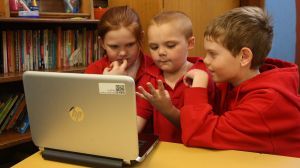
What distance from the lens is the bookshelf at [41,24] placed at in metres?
1.87

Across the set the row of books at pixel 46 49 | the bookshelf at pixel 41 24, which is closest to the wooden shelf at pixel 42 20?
the bookshelf at pixel 41 24

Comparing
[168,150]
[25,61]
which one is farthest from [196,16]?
[168,150]

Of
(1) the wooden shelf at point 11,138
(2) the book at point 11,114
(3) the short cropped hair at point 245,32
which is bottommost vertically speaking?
(1) the wooden shelf at point 11,138

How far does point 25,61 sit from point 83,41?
1.50ft

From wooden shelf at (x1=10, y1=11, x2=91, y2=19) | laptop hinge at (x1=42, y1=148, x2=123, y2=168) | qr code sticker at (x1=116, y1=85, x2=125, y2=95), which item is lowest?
laptop hinge at (x1=42, y1=148, x2=123, y2=168)

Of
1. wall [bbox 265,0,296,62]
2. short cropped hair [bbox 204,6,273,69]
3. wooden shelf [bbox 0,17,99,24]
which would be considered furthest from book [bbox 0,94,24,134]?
wall [bbox 265,0,296,62]

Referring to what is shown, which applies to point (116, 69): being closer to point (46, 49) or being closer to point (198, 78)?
point (198, 78)

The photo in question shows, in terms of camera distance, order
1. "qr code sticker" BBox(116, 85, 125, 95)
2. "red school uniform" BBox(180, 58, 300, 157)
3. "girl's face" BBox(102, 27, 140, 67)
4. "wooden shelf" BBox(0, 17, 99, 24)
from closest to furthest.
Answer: "qr code sticker" BBox(116, 85, 125, 95), "red school uniform" BBox(180, 58, 300, 157), "girl's face" BBox(102, 27, 140, 67), "wooden shelf" BBox(0, 17, 99, 24)

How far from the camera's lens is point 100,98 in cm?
77

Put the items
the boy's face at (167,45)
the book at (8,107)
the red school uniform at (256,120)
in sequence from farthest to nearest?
the book at (8,107)
the boy's face at (167,45)
the red school uniform at (256,120)

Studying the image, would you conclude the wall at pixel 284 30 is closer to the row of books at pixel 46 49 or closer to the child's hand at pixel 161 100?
the row of books at pixel 46 49

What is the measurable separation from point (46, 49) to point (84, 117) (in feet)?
4.93

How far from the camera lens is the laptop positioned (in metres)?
0.75

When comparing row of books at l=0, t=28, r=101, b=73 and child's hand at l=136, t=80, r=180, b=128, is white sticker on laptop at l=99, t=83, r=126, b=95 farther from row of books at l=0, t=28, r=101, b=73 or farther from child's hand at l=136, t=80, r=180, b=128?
row of books at l=0, t=28, r=101, b=73
